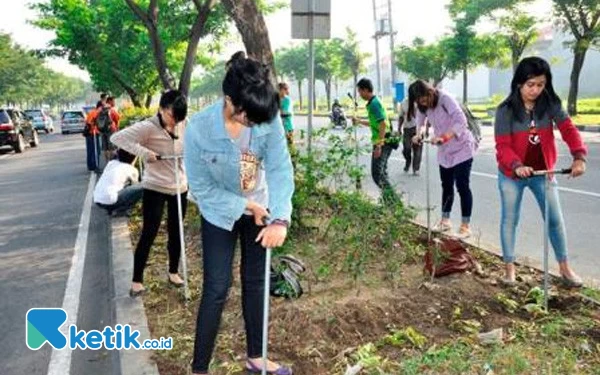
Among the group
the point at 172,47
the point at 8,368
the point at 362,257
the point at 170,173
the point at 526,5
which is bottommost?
the point at 8,368

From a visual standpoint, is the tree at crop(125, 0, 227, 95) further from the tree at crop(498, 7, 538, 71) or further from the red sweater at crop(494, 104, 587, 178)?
the tree at crop(498, 7, 538, 71)

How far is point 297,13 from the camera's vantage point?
6.54 m

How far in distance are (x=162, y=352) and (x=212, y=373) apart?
0.48 meters

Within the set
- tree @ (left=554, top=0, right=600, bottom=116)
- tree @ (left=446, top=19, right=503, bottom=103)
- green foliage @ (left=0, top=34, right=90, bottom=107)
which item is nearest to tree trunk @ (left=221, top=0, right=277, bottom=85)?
tree @ (left=554, top=0, right=600, bottom=116)

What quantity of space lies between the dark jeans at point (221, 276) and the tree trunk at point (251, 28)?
3.43 metres

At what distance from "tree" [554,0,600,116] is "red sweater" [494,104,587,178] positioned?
22.3 meters

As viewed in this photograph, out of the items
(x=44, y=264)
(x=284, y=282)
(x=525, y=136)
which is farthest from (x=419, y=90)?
(x=44, y=264)

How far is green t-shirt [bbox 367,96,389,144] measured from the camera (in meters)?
6.96

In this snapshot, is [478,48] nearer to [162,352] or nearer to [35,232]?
A: [35,232]

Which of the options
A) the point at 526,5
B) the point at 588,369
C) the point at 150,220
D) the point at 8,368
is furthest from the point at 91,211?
the point at 526,5

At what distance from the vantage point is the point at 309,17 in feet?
21.6

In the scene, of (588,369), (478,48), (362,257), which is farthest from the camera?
(478,48)

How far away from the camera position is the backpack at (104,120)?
41.3 ft

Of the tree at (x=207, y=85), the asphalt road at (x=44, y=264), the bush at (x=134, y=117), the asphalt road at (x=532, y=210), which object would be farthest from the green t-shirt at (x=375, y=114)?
the tree at (x=207, y=85)
